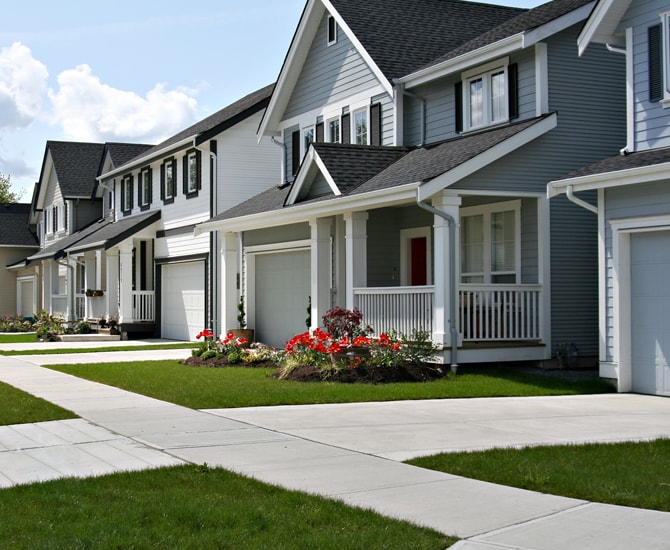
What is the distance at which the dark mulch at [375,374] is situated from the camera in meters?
15.6

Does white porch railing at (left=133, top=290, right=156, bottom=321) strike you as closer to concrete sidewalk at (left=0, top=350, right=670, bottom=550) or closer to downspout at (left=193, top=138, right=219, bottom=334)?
downspout at (left=193, top=138, right=219, bottom=334)

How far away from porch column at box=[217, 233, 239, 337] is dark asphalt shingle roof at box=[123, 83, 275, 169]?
376 centimetres

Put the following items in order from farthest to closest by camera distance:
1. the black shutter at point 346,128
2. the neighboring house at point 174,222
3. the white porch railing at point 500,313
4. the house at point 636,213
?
the neighboring house at point 174,222
the black shutter at point 346,128
the white porch railing at point 500,313
the house at point 636,213

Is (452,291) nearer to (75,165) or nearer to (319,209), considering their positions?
(319,209)

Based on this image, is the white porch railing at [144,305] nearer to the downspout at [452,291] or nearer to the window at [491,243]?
the window at [491,243]

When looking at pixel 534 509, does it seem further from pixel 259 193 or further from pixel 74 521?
pixel 259 193

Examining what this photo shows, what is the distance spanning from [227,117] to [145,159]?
180 inches

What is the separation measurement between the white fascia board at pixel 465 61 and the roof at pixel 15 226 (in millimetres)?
35219

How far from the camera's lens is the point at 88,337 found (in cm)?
3125

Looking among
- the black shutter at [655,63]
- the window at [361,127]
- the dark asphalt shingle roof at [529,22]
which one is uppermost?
the dark asphalt shingle roof at [529,22]

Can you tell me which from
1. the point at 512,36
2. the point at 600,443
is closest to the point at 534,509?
the point at 600,443

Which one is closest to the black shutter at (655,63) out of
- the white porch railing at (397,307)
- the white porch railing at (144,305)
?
the white porch railing at (397,307)

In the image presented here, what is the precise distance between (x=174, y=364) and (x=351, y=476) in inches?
483

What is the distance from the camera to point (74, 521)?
645cm
